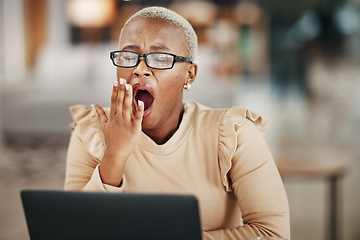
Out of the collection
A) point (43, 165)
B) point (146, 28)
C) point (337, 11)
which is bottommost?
point (43, 165)

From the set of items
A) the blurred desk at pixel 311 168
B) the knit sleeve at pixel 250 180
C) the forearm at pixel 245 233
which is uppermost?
the knit sleeve at pixel 250 180

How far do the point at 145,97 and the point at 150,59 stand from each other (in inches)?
2.9

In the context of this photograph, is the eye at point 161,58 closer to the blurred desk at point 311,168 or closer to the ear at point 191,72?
the ear at point 191,72

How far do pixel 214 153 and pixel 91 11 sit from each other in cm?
736

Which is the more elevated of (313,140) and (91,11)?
(91,11)

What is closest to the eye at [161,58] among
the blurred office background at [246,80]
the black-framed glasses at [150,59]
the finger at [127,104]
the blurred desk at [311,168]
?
the black-framed glasses at [150,59]

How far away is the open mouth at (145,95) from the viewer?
2.53 ft

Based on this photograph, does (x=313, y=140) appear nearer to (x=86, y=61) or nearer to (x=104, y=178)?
(x=86, y=61)

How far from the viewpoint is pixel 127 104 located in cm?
70

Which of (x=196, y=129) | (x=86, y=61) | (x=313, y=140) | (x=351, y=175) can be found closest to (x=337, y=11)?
(x=313, y=140)

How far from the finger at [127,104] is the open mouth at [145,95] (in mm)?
68

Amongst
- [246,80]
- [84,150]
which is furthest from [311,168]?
[246,80]

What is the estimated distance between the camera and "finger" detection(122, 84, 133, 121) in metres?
0.70

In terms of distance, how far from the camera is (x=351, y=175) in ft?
11.5
